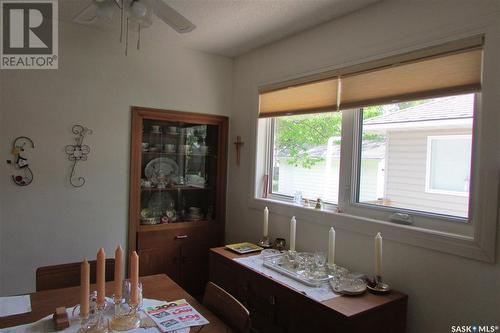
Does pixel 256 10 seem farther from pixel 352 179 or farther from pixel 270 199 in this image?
pixel 270 199

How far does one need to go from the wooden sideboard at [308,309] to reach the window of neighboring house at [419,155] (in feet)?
1.90

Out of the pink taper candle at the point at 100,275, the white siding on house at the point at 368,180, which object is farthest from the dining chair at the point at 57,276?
the white siding on house at the point at 368,180

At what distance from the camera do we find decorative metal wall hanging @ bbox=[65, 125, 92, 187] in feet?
8.90

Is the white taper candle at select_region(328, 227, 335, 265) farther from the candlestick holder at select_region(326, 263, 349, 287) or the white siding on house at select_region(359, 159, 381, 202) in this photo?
the white siding on house at select_region(359, 159, 381, 202)

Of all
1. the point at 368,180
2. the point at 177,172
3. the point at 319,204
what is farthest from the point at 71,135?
the point at 368,180

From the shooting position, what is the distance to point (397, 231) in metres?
1.98

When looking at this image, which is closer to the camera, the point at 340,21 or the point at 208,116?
the point at 340,21

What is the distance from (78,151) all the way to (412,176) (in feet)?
8.13

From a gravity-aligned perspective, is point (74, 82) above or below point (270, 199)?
above

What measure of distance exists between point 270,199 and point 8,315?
2076mm

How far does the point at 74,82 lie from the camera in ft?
8.89

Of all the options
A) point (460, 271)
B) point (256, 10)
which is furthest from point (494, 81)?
point (256, 10)

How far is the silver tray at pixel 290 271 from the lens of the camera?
78.5 inches

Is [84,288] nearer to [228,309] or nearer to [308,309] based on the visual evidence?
[228,309]
